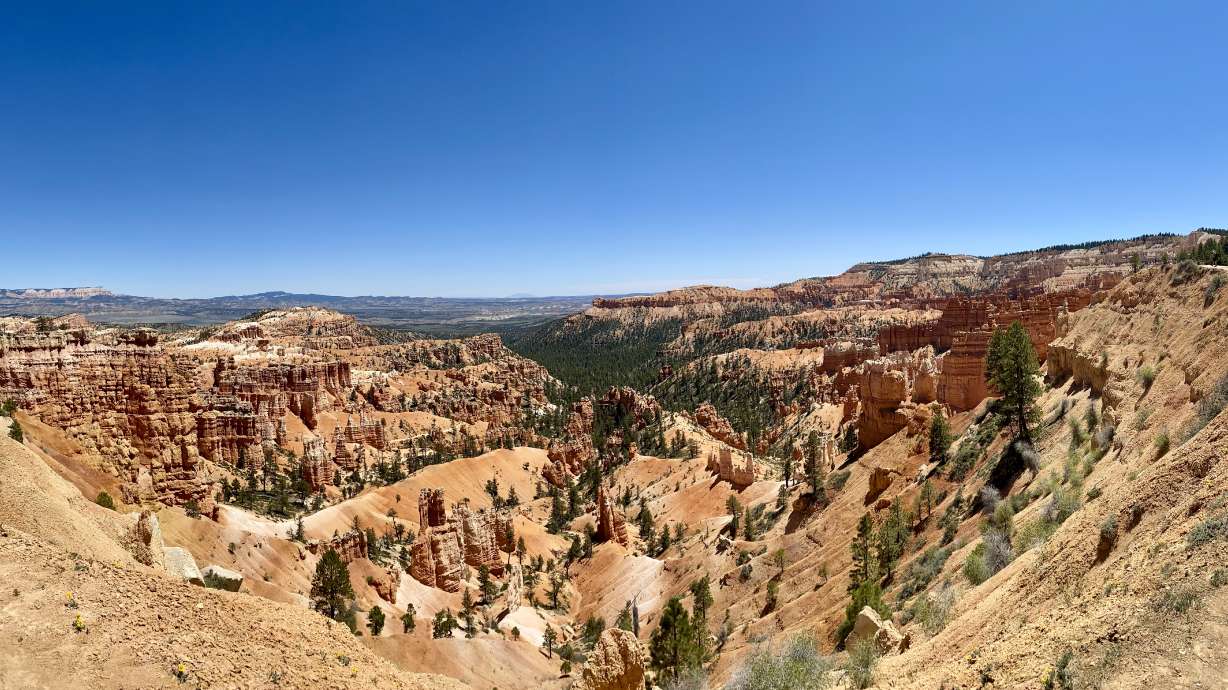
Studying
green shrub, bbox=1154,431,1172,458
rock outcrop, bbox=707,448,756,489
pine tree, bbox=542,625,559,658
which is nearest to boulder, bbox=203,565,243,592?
pine tree, bbox=542,625,559,658

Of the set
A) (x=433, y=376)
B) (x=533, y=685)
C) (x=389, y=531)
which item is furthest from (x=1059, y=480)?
(x=433, y=376)

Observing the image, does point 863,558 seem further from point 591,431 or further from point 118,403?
point 591,431

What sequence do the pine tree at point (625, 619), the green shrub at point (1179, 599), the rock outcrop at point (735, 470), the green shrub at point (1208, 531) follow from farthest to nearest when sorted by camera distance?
the rock outcrop at point (735, 470) → the pine tree at point (625, 619) → the green shrub at point (1208, 531) → the green shrub at point (1179, 599)

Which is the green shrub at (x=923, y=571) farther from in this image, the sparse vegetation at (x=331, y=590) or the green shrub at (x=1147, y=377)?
the sparse vegetation at (x=331, y=590)

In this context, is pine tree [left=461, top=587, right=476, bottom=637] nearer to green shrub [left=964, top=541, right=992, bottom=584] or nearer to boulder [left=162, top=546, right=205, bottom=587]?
boulder [left=162, top=546, right=205, bottom=587]

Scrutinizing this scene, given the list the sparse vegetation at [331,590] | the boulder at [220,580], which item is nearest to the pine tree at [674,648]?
the sparse vegetation at [331,590]
